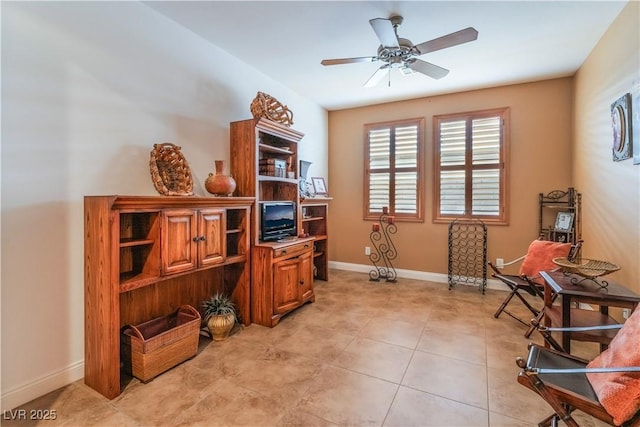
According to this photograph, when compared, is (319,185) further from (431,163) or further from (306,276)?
(306,276)

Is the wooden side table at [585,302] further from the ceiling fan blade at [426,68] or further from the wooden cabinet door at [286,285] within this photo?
the wooden cabinet door at [286,285]

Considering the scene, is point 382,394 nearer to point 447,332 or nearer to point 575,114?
point 447,332

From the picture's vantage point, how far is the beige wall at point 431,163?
3924 mm

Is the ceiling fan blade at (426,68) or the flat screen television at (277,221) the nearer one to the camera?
the ceiling fan blade at (426,68)

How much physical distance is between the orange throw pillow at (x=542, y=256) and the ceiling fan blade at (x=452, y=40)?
2.23 m

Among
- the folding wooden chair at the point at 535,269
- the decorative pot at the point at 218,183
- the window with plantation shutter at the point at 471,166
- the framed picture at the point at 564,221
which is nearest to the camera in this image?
the decorative pot at the point at 218,183

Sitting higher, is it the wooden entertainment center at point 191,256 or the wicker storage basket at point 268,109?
the wicker storage basket at point 268,109

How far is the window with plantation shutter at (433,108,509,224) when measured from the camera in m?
4.21

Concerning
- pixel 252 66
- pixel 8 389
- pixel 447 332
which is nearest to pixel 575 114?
pixel 447 332

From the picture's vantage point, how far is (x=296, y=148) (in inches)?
149

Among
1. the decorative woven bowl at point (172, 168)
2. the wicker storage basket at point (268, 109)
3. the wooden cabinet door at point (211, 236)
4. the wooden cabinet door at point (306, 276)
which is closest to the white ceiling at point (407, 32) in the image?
the wicker storage basket at point (268, 109)

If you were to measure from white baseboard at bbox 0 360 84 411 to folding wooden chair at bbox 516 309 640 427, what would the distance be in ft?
9.03

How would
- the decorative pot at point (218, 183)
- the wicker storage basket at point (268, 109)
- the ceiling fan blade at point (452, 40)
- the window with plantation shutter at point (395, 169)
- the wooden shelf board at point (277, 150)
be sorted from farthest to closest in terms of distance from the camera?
the window with plantation shutter at point (395, 169), the wooden shelf board at point (277, 150), the wicker storage basket at point (268, 109), the decorative pot at point (218, 183), the ceiling fan blade at point (452, 40)

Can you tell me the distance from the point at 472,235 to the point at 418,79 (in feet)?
7.56
